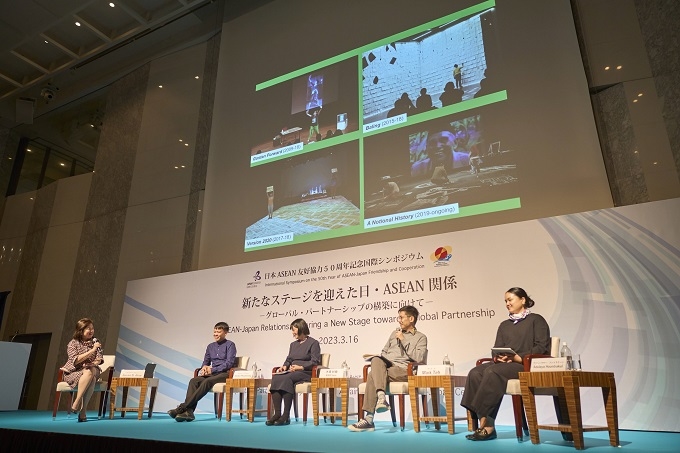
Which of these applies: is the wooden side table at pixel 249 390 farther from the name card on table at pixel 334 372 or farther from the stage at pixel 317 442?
the stage at pixel 317 442

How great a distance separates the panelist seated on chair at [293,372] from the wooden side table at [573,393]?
209 centimetres

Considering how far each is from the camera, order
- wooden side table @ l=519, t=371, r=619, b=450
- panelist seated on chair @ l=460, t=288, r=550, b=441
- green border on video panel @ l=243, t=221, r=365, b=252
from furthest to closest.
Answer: green border on video panel @ l=243, t=221, r=365, b=252
panelist seated on chair @ l=460, t=288, r=550, b=441
wooden side table @ l=519, t=371, r=619, b=450

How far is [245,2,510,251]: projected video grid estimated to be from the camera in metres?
5.00

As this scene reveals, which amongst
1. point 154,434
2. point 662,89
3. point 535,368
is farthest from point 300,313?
point 662,89

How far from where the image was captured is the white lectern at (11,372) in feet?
21.5

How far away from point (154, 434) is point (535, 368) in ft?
7.88

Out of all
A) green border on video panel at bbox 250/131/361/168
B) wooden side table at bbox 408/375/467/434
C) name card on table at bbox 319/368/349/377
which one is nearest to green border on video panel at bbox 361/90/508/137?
green border on video panel at bbox 250/131/361/168

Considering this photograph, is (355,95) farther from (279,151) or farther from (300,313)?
(300,313)

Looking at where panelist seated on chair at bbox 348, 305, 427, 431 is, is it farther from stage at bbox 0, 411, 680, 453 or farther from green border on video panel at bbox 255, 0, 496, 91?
green border on video panel at bbox 255, 0, 496, 91

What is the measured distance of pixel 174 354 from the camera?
6098mm

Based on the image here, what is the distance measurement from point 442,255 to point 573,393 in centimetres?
211

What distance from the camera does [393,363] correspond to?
12.9 feet

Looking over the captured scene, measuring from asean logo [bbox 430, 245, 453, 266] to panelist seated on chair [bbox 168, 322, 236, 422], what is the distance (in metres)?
2.28

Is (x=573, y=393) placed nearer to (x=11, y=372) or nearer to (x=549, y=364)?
(x=549, y=364)
